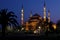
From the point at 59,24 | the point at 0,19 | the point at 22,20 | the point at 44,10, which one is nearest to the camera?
the point at 0,19

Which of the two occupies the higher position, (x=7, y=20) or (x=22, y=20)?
(x=22, y=20)

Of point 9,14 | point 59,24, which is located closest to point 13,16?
point 9,14

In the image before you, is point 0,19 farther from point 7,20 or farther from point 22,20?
point 22,20

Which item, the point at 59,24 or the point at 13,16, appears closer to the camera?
the point at 13,16

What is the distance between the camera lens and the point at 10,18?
1494 inches

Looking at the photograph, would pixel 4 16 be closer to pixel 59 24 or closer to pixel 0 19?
pixel 0 19

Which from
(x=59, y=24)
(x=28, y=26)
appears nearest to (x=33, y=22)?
(x=28, y=26)

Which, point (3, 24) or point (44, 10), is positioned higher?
point (44, 10)

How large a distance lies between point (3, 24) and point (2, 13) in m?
2.16

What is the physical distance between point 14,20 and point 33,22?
83.5 meters

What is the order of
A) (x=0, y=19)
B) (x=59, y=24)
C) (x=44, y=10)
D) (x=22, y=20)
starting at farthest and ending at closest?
(x=22, y=20) < (x=44, y=10) < (x=59, y=24) < (x=0, y=19)

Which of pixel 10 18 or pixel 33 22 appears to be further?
pixel 33 22

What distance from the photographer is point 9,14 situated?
37281 millimetres

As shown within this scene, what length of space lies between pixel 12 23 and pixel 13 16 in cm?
147
